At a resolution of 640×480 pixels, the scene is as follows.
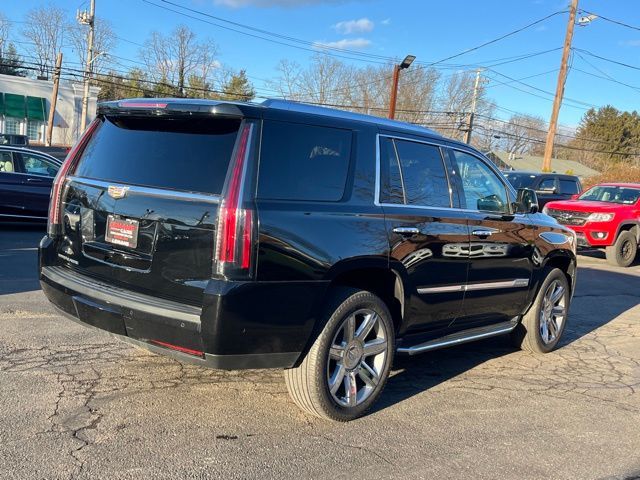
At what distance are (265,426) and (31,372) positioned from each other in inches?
72.9

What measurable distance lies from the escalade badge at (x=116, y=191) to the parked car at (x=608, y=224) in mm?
12137

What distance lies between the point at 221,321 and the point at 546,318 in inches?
157

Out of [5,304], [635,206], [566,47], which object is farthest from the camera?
[566,47]

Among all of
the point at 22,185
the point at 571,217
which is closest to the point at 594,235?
the point at 571,217

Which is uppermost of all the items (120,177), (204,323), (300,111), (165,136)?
(300,111)

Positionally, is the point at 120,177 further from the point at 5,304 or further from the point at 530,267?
the point at 530,267

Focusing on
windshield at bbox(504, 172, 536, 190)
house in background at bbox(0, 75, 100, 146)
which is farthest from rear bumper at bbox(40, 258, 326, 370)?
house in background at bbox(0, 75, 100, 146)

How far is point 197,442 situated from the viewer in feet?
11.7

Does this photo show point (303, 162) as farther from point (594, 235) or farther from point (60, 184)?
point (594, 235)

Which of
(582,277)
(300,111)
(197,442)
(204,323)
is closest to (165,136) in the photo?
(300,111)

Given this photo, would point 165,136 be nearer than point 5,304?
Yes

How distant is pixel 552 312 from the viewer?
623 centimetres

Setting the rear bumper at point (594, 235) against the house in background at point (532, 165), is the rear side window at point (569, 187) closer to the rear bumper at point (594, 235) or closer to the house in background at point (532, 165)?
the rear bumper at point (594, 235)

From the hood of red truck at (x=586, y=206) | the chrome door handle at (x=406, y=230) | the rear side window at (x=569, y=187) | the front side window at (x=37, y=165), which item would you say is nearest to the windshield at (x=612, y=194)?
the hood of red truck at (x=586, y=206)
